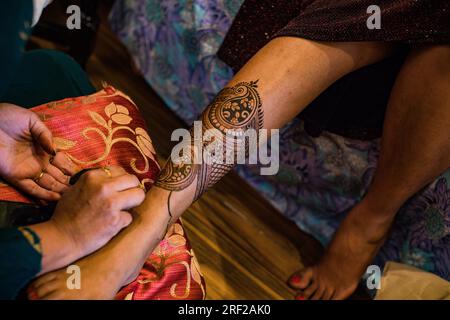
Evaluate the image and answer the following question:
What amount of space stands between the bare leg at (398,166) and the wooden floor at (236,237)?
0.07m

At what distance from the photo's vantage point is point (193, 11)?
1.24 m

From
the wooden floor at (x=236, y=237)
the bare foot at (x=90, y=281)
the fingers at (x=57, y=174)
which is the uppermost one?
the fingers at (x=57, y=174)

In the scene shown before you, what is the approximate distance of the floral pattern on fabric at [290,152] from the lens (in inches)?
44.1

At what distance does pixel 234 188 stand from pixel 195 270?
1.76 ft

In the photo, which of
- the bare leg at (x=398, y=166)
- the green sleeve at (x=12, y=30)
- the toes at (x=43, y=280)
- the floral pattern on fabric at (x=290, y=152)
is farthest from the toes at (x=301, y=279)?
the green sleeve at (x=12, y=30)

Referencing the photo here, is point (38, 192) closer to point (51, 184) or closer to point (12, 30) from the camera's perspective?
point (51, 184)

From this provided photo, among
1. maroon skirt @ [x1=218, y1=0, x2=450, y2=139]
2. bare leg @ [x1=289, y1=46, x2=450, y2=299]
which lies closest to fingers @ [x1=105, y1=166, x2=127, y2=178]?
maroon skirt @ [x1=218, y1=0, x2=450, y2=139]

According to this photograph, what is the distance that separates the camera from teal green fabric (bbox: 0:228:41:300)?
62 centimetres

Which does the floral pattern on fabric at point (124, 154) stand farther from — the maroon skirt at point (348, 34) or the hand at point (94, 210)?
the maroon skirt at point (348, 34)

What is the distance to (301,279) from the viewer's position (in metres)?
1.17

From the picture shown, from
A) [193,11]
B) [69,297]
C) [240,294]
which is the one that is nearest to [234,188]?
[240,294]

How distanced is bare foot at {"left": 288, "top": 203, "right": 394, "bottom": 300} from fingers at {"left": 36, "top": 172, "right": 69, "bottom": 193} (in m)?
0.61

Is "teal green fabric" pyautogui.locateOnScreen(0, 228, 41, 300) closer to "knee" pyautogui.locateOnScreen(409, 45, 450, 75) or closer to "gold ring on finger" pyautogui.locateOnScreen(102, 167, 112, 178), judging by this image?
"gold ring on finger" pyautogui.locateOnScreen(102, 167, 112, 178)
